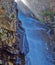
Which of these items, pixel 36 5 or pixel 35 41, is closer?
pixel 35 41

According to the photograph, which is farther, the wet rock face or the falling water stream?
the wet rock face

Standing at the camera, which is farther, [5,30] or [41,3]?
[41,3]

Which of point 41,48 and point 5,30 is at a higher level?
point 5,30

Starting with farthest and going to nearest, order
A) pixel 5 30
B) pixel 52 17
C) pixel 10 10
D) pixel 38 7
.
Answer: pixel 38 7 → pixel 52 17 → pixel 10 10 → pixel 5 30

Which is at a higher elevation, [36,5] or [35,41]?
[36,5]

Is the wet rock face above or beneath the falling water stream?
above

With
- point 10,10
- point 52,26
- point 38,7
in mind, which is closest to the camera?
point 10,10

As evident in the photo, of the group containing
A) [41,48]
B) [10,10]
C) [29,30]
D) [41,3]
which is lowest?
[41,48]

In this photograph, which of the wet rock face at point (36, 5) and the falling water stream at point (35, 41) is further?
the wet rock face at point (36, 5)

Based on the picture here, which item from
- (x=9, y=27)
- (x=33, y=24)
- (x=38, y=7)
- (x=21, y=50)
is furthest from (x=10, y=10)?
(x=38, y=7)

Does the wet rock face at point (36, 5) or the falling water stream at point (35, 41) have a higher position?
the wet rock face at point (36, 5)

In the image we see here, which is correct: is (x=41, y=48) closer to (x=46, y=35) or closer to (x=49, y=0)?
(x=46, y=35)
